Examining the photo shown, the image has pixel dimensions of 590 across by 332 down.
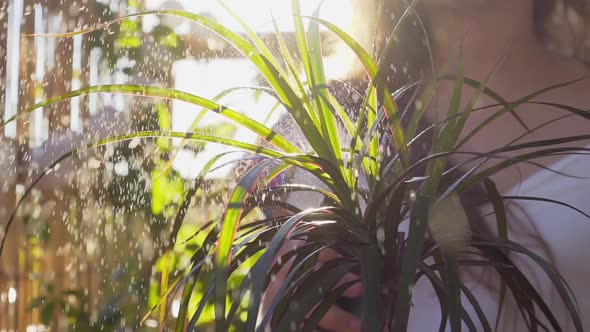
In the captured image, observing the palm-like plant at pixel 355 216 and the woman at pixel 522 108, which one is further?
the woman at pixel 522 108

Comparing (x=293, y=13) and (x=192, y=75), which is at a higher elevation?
(x=192, y=75)

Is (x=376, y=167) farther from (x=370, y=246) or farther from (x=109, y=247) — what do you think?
(x=109, y=247)

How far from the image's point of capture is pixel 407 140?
1.68 feet

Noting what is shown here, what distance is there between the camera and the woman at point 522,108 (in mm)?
897

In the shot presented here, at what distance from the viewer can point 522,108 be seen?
1062 mm

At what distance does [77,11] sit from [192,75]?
2.39ft

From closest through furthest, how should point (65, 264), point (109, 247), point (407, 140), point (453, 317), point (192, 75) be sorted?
point (453, 317) → point (407, 140) → point (192, 75) → point (109, 247) → point (65, 264)

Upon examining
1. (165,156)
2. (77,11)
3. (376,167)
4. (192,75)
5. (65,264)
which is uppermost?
(77,11)

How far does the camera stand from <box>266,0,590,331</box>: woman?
0.90 meters

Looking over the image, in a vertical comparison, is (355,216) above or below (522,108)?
below

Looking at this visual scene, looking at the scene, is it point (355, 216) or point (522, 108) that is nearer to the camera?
point (355, 216)

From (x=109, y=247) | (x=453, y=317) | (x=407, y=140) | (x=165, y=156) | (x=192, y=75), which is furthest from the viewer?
(x=109, y=247)

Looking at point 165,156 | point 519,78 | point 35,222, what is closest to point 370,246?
point 519,78

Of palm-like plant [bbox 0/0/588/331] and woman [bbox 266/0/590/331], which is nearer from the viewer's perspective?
palm-like plant [bbox 0/0/588/331]
